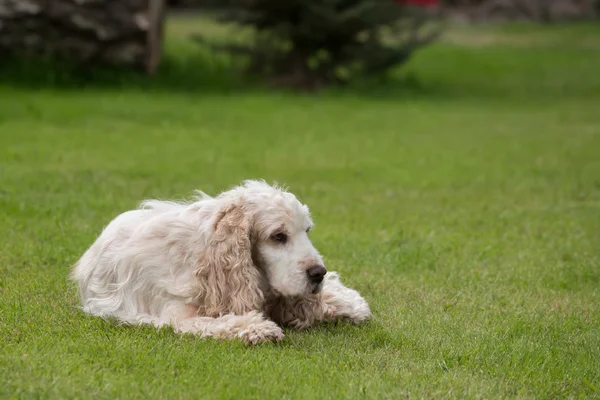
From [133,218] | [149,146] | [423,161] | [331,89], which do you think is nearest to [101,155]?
[149,146]

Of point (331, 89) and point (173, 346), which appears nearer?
point (173, 346)

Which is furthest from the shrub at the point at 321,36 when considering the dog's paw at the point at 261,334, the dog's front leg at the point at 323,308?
the dog's paw at the point at 261,334

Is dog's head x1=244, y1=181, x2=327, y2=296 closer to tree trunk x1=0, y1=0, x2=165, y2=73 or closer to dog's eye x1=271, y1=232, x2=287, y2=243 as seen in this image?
dog's eye x1=271, y1=232, x2=287, y2=243

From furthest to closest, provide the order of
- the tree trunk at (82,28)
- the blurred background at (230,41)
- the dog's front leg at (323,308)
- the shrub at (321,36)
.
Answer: the shrub at (321,36)
the blurred background at (230,41)
the tree trunk at (82,28)
the dog's front leg at (323,308)

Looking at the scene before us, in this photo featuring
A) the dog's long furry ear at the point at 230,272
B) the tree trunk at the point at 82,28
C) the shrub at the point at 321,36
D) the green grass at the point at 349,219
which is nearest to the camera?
the green grass at the point at 349,219

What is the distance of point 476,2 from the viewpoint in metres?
40.4

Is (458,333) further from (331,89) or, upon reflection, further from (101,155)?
(331,89)

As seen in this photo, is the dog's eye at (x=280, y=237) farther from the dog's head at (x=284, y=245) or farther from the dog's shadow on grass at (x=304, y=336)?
the dog's shadow on grass at (x=304, y=336)

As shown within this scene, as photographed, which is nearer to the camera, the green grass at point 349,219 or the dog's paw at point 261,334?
the green grass at point 349,219

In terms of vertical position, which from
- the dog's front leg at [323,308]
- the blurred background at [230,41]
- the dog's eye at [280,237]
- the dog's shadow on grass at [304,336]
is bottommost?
the dog's shadow on grass at [304,336]

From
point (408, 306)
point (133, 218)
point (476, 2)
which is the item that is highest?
point (476, 2)

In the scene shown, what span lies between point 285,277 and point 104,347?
45.4 inches

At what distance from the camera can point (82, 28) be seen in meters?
20.8

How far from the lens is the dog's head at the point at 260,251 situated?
6082 millimetres
